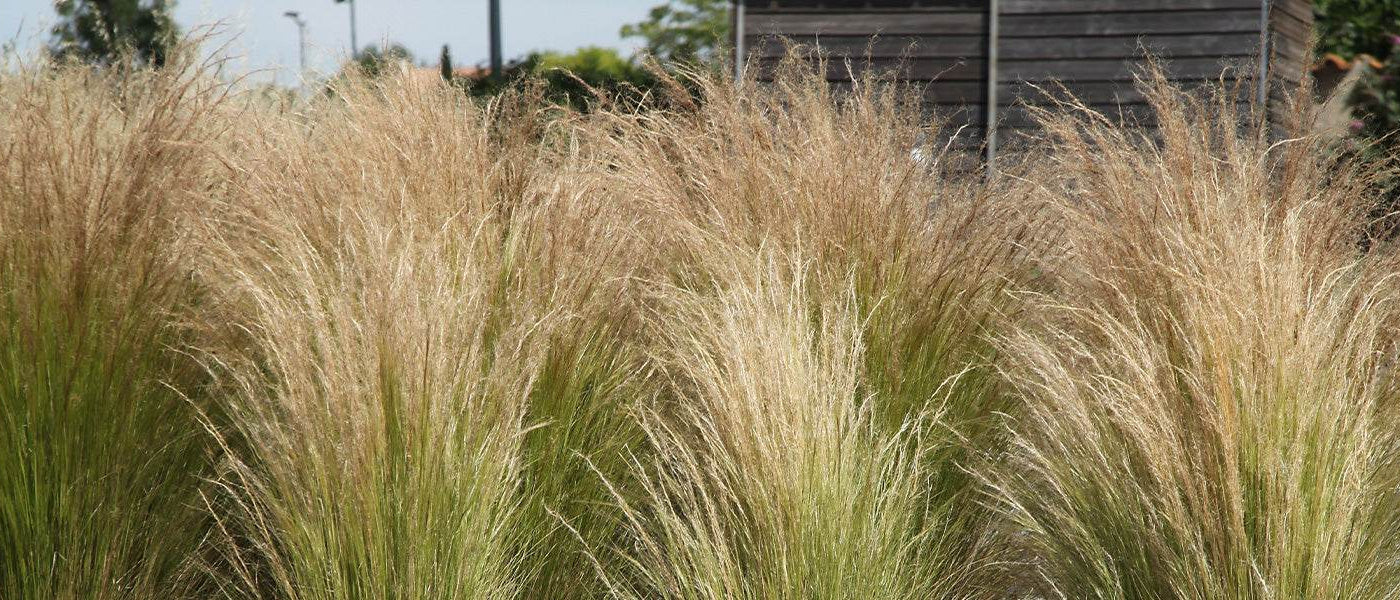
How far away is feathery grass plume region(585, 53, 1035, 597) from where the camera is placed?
2646mm

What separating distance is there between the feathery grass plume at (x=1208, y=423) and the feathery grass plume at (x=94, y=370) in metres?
1.96

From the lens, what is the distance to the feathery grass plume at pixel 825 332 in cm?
265

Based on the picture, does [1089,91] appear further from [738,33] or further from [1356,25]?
[738,33]

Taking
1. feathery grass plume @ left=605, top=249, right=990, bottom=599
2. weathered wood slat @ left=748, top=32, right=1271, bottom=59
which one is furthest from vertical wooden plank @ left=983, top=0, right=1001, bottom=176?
feathery grass plume @ left=605, top=249, right=990, bottom=599

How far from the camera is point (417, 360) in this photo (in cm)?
259

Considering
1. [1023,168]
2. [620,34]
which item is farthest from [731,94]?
[620,34]

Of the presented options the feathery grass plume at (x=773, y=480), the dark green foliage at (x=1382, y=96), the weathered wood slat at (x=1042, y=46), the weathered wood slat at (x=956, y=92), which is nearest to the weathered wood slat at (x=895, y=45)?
the weathered wood slat at (x=1042, y=46)

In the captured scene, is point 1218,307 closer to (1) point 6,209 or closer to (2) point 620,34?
(1) point 6,209

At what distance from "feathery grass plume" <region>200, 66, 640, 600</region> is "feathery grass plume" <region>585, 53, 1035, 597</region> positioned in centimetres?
23

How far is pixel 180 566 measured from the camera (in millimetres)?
3016

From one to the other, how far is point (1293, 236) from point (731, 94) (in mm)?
1545

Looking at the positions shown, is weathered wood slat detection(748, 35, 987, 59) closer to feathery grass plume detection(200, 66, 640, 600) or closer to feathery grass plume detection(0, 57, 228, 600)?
feathery grass plume detection(200, 66, 640, 600)

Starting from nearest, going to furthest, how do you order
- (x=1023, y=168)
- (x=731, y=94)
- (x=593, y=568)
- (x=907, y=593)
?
(x=907, y=593), (x=593, y=568), (x=731, y=94), (x=1023, y=168)

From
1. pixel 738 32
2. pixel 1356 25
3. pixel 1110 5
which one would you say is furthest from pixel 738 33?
pixel 1356 25
